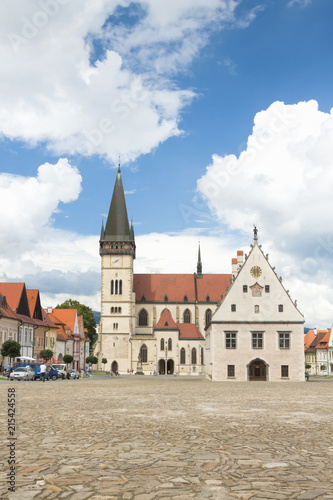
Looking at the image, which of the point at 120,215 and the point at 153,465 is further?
the point at 120,215

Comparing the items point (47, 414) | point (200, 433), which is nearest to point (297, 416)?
point (200, 433)

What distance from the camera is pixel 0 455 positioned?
8.48m

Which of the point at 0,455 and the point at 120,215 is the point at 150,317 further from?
the point at 0,455

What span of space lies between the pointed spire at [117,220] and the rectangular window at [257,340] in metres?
53.1

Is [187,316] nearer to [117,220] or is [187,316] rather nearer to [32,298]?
[117,220]

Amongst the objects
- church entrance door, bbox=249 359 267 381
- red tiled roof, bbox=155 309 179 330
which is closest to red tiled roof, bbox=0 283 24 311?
church entrance door, bbox=249 359 267 381

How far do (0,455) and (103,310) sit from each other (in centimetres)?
9641

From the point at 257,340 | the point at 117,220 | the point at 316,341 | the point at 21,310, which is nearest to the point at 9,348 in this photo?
the point at 21,310

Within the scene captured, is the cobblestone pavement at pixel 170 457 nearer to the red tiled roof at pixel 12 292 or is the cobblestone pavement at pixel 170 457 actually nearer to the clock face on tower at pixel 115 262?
the red tiled roof at pixel 12 292

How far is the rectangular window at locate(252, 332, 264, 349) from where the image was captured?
5678 centimetres

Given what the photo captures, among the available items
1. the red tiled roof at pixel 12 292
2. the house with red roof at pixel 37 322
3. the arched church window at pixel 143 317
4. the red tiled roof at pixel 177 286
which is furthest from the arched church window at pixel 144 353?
the red tiled roof at pixel 12 292

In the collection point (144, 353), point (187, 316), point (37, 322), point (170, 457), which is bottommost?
point (144, 353)

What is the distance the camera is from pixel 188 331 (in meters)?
104

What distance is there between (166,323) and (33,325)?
35.7m
